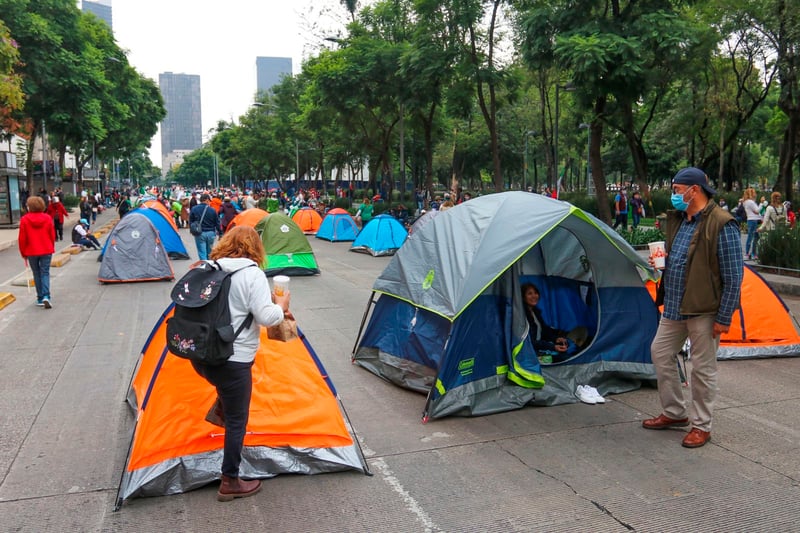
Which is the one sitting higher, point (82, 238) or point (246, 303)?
point (246, 303)

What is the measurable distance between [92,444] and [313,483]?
1.94 m

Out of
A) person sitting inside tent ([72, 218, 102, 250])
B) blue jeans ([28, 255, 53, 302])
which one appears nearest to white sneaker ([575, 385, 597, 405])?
blue jeans ([28, 255, 53, 302])

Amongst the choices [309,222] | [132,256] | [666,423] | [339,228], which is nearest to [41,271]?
[132,256]

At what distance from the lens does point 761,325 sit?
787 cm

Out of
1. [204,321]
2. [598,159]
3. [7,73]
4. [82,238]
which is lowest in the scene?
[82,238]

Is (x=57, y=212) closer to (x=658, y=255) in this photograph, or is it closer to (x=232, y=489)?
(x=232, y=489)

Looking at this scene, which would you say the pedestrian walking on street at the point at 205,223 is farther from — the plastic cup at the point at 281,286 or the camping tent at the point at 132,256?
the plastic cup at the point at 281,286

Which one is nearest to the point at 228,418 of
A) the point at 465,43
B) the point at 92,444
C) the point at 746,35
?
the point at 92,444

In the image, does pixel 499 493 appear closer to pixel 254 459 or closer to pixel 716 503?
pixel 716 503

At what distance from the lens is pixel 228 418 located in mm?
4051

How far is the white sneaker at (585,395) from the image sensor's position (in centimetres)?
610

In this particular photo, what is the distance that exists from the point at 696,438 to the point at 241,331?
11.6 feet

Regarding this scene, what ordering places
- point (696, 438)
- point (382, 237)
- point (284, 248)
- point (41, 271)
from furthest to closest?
point (382, 237) → point (284, 248) → point (41, 271) → point (696, 438)

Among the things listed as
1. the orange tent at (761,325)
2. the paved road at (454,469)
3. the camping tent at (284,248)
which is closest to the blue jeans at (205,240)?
the camping tent at (284,248)
